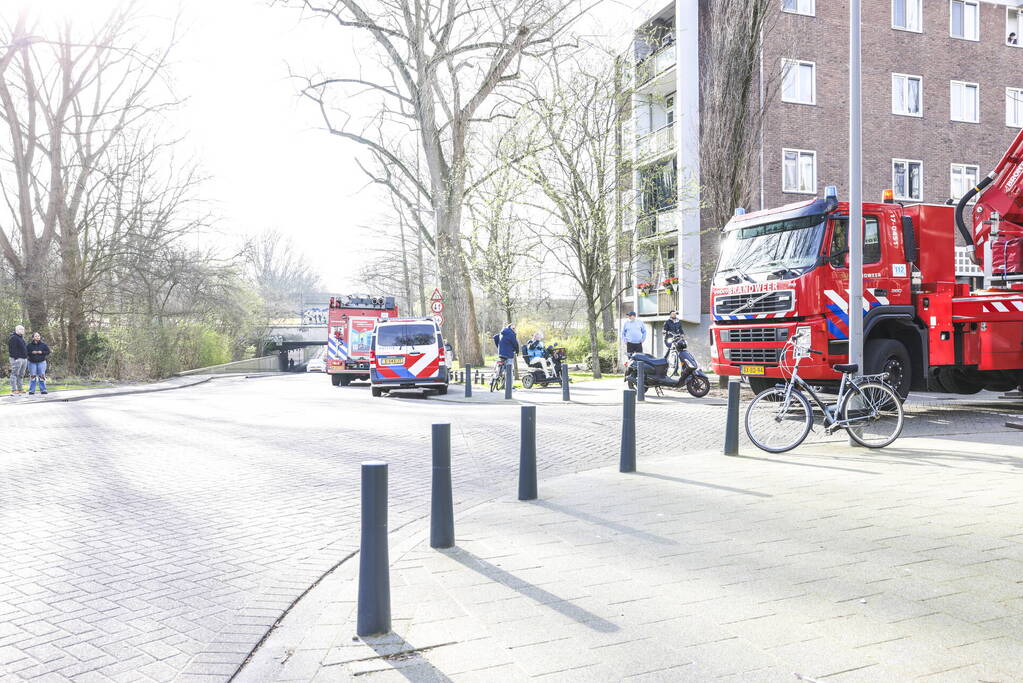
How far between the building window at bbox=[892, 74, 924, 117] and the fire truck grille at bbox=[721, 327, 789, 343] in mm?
20914

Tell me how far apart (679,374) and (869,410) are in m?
7.81

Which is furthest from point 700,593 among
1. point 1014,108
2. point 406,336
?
point 1014,108

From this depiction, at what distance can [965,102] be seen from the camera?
30406 mm

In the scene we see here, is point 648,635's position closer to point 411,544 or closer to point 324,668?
point 324,668

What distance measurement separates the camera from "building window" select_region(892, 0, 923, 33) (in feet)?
95.6

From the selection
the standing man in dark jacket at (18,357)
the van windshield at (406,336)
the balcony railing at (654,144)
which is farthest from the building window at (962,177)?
the standing man in dark jacket at (18,357)

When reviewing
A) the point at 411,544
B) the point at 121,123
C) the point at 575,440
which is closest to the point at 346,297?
the point at 121,123

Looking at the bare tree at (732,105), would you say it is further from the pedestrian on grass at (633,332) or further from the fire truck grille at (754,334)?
the fire truck grille at (754,334)

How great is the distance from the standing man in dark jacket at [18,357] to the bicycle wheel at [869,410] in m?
20.5

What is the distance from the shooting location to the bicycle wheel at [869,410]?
29.7 ft

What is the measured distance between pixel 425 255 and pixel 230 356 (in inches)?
437

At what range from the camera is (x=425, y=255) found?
4250 centimetres

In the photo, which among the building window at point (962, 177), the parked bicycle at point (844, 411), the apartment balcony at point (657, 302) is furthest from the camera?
the building window at point (962, 177)

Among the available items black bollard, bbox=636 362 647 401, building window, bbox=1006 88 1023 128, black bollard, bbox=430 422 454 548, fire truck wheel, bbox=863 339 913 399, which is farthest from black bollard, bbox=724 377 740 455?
building window, bbox=1006 88 1023 128
